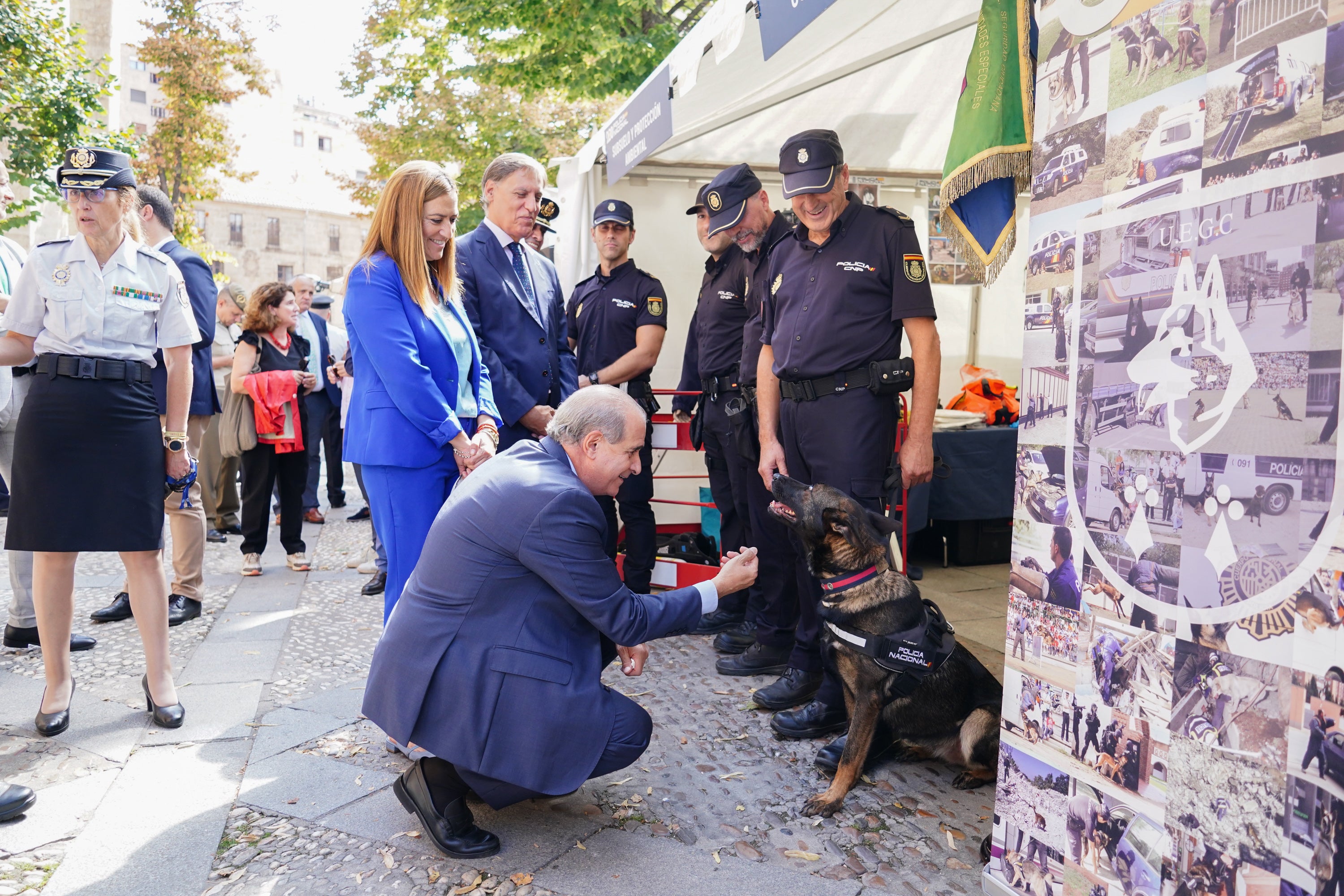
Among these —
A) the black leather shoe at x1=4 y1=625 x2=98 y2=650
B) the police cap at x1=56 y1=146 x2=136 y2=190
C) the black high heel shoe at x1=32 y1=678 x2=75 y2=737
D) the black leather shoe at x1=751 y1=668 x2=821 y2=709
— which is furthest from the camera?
the black leather shoe at x1=4 y1=625 x2=98 y2=650

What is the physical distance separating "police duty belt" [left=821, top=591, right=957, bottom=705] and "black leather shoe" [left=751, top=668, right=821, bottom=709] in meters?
0.81

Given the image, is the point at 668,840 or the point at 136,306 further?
the point at 136,306

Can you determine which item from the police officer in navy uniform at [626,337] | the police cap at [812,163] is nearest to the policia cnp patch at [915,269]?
the police cap at [812,163]

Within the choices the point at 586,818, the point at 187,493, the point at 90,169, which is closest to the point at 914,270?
the point at 586,818

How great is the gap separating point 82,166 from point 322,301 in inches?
227

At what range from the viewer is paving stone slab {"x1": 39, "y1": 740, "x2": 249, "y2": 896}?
255cm

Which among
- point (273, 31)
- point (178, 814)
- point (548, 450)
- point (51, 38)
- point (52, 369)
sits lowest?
point (178, 814)

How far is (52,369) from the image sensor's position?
3.44m

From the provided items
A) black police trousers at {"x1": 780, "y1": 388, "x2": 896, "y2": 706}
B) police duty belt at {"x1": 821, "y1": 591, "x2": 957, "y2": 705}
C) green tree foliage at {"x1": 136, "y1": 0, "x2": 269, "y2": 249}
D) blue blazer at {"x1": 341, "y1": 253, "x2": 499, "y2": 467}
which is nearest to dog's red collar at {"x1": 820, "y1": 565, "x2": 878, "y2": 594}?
police duty belt at {"x1": 821, "y1": 591, "x2": 957, "y2": 705}

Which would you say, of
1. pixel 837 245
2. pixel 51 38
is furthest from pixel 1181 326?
pixel 51 38

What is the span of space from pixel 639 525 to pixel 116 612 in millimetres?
2941

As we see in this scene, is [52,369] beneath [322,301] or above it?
beneath

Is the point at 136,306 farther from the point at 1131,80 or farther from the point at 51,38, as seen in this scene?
the point at 51,38

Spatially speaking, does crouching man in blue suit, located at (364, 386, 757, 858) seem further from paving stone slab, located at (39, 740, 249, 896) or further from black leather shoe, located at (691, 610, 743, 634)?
A: black leather shoe, located at (691, 610, 743, 634)
